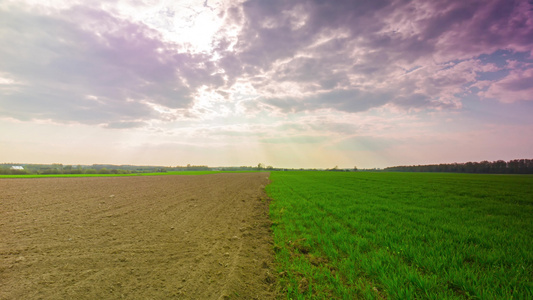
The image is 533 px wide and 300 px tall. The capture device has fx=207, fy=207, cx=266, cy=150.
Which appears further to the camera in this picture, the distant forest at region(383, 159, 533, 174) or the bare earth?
the distant forest at region(383, 159, 533, 174)

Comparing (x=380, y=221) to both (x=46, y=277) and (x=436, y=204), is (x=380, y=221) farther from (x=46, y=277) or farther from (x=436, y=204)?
(x=46, y=277)

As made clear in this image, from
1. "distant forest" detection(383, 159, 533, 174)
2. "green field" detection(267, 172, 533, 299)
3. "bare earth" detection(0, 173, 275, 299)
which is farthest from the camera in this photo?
"distant forest" detection(383, 159, 533, 174)

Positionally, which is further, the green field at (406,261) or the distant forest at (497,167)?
the distant forest at (497,167)

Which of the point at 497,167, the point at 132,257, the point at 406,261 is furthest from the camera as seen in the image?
the point at 497,167

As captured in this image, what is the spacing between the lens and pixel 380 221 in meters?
9.01

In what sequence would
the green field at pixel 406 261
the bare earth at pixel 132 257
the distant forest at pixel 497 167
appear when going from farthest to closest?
the distant forest at pixel 497 167
the bare earth at pixel 132 257
the green field at pixel 406 261

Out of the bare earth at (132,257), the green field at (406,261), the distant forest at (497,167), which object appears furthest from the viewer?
the distant forest at (497,167)

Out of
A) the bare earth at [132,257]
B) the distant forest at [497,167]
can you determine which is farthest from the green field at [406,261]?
the distant forest at [497,167]

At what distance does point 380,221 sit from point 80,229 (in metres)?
12.1

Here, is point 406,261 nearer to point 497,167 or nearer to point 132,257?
point 132,257

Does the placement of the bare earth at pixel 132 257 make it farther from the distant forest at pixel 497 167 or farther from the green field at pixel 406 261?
the distant forest at pixel 497 167

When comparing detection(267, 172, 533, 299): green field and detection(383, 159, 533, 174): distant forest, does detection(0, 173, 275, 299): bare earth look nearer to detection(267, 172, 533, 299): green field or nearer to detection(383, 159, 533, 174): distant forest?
detection(267, 172, 533, 299): green field

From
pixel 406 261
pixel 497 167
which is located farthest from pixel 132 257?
pixel 497 167

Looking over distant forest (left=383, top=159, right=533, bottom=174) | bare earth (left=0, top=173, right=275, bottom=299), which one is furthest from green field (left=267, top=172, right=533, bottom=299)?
distant forest (left=383, top=159, right=533, bottom=174)
